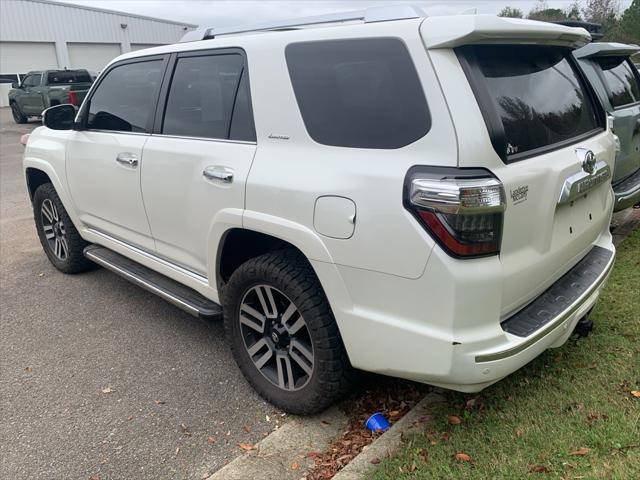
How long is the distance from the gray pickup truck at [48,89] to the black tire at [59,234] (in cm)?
1360

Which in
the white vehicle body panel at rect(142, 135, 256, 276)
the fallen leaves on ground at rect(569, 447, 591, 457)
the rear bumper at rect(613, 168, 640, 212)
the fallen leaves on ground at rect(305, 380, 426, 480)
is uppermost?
the white vehicle body panel at rect(142, 135, 256, 276)

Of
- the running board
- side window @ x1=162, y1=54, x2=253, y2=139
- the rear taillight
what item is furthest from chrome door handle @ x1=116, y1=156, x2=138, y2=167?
the rear taillight

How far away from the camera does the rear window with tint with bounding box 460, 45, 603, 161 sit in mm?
2311

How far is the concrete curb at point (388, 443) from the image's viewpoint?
98.3 inches

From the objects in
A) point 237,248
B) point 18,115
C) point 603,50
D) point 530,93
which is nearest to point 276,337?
point 237,248

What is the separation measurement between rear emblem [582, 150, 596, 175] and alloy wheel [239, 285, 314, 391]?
5.11ft

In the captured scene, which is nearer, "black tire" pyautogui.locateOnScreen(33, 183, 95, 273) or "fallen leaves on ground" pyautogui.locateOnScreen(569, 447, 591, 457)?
"fallen leaves on ground" pyautogui.locateOnScreen(569, 447, 591, 457)

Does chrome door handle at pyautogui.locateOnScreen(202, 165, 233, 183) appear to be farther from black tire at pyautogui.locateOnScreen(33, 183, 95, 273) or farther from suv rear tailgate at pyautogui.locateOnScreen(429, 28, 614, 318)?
black tire at pyautogui.locateOnScreen(33, 183, 95, 273)

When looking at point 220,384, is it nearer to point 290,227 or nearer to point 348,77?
point 290,227

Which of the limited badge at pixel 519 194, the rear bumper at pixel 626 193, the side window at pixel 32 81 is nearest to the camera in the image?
the limited badge at pixel 519 194

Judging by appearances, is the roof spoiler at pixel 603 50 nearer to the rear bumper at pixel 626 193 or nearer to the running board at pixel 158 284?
the rear bumper at pixel 626 193

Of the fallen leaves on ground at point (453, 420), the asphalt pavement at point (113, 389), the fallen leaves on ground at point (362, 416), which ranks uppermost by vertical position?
the fallen leaves on ground at point (453, 420)

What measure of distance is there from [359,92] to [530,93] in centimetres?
79

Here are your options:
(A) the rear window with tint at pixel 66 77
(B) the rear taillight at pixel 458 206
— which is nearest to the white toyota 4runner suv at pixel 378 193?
(B) the rear taillight at pixel 458 206
